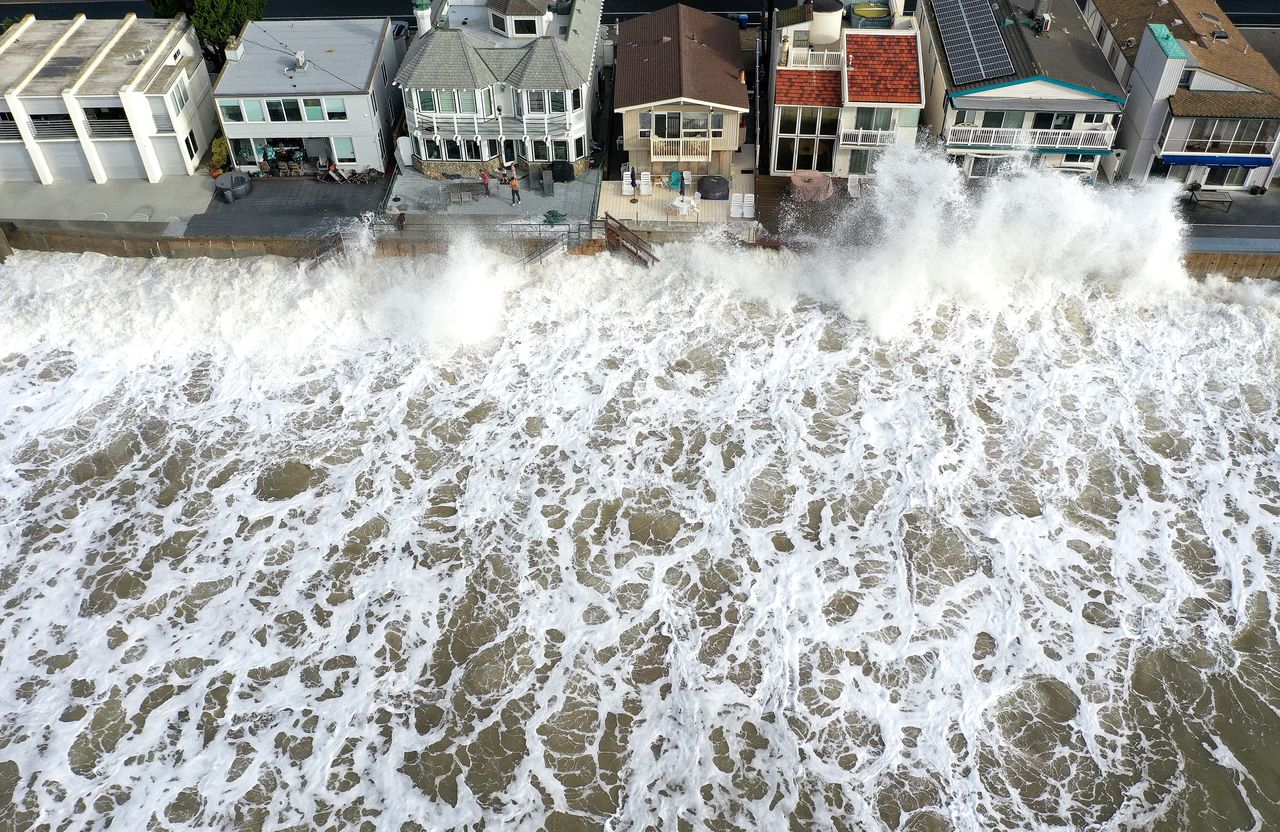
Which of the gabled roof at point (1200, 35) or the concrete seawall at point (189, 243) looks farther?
the gabled roof at point (1200, 35)

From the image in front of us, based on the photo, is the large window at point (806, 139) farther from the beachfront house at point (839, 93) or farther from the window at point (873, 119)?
the window at point (873, 119)

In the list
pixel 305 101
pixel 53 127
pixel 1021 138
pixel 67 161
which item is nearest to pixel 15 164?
pixel 67 161

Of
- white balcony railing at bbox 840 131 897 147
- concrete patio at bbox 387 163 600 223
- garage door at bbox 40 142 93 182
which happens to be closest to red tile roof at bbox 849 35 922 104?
white balcony railing at bbox 840 131 897 147

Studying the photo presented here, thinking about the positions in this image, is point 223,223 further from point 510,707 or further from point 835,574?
point 835,574

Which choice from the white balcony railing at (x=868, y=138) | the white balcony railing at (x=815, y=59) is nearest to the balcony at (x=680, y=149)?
the white balcony railing at (x=815, y=59)

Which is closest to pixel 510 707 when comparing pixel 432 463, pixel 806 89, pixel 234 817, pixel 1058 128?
pixel 234 817

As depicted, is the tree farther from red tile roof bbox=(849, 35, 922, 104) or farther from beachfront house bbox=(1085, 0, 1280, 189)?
beachfront house bbox=(1085, 0, 1280, 189)

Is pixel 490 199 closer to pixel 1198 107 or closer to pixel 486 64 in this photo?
pixel 486 64
